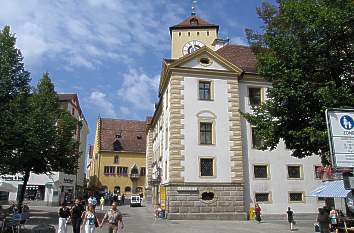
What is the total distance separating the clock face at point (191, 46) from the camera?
57250mm

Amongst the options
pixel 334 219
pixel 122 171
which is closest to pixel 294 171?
pixel 334 219

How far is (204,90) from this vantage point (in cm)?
3447

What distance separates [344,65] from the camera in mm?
16875

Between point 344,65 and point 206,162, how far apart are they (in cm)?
1757

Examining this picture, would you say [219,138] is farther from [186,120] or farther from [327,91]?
[327,91]

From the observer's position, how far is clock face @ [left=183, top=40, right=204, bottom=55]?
188 feet

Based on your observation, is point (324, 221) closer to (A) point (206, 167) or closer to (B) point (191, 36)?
(A) point (206, 167)

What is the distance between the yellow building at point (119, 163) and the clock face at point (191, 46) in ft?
94.6

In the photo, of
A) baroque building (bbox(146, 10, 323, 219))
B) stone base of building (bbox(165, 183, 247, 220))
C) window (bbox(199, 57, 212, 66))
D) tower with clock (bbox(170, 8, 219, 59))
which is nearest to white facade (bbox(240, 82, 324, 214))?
baroque building (bbox(146, 10, 323, 219))

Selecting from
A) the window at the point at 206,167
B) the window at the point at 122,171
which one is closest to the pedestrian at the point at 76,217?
the window at the point at 206,167

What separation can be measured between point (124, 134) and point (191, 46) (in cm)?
3195

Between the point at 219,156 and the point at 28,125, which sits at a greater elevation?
the point at 28,125

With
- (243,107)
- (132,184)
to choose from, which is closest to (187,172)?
(243,107)

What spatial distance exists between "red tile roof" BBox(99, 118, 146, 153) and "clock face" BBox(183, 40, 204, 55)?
95.0ft
